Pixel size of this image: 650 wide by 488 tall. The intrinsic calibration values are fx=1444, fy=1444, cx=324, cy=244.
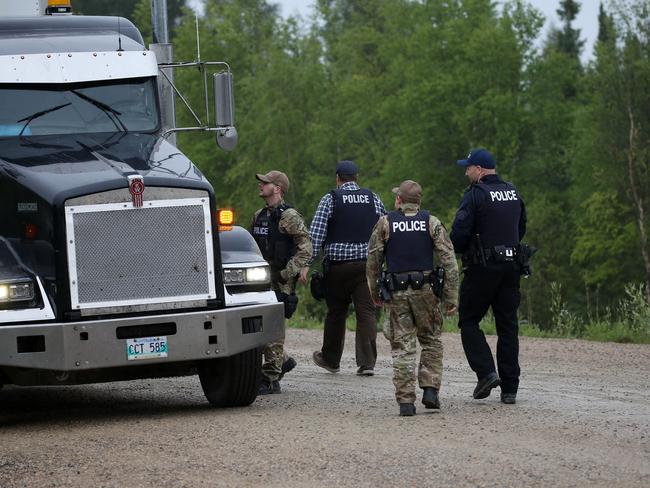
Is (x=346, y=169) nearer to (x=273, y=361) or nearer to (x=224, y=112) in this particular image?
(x=224, y=112)

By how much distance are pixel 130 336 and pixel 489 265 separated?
296 centimetres

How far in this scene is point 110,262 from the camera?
10.8 meters

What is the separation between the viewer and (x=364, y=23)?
7006 centimetres

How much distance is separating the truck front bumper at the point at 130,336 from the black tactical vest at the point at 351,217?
8.53ft

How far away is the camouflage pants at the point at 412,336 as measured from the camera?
11016 mm

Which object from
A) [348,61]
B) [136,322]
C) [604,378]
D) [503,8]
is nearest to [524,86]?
[503,8]

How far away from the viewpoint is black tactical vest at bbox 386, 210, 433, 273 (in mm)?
11125

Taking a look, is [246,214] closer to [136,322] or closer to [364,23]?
[364,23]

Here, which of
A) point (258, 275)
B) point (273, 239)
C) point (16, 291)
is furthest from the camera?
point (273, 239)

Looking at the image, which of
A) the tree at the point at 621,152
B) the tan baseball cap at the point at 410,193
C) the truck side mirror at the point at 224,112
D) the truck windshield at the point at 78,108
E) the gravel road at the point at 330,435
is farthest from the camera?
the tree at the point at 621,152

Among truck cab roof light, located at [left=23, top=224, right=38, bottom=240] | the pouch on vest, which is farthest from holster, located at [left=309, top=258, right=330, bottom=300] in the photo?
truck cab roof light, located at [left=23, top=224, right=38, bottom=240]

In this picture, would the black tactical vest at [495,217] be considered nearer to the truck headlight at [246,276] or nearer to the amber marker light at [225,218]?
the truck headlight at [246,276]

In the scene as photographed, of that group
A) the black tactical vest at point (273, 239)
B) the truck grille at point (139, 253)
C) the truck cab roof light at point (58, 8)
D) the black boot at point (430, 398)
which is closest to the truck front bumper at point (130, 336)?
the truck grille at point (139, 253)

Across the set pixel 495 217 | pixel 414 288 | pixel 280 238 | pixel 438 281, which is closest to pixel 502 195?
pixel 495 217
